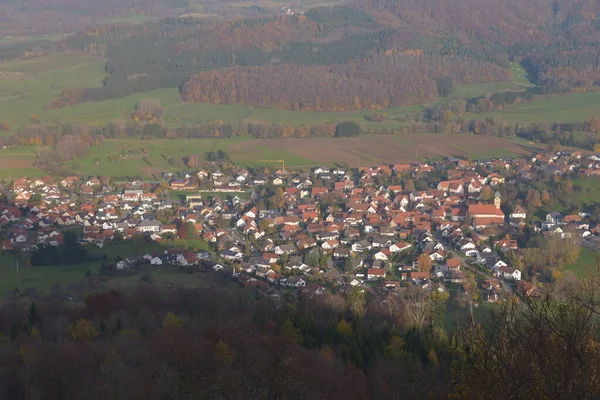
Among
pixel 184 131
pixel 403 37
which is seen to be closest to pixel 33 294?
pixel 184 131

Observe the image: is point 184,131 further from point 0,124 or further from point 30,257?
point 30,257

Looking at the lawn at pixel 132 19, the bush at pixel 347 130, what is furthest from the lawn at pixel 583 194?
the lawn at pixel 132 19

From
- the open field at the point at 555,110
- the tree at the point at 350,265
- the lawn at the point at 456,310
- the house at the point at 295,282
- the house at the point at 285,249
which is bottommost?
the open field at the point at 555,110

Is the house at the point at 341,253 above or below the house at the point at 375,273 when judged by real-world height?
below

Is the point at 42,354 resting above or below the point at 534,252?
above

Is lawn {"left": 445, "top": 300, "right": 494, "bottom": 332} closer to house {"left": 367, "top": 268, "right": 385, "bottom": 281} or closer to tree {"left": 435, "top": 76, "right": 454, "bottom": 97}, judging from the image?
house {"left": 367, "top": 268, "right": 385, "bottom": 281}

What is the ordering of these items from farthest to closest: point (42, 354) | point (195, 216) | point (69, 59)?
point (69, 59)
point (195, 216)
point (42, 354)

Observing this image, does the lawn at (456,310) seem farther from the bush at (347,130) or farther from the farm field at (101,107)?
the farm field at (101,107)
